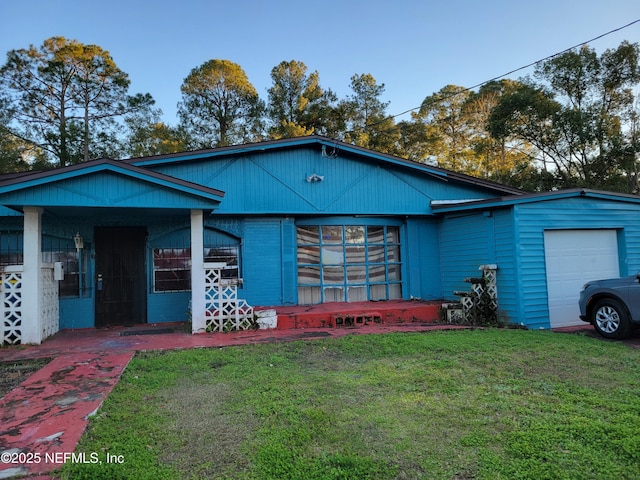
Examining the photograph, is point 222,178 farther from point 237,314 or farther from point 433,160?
point 433,160

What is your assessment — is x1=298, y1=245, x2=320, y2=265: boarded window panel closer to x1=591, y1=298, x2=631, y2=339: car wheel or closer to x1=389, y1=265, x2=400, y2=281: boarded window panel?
x1=389, y1=265, x2=400, y2=281: boarded window panel

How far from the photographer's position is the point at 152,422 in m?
3.76

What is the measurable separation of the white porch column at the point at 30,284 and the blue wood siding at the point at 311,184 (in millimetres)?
2905

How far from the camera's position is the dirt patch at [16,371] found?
5141 millimetres

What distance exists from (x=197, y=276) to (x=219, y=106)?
20.4 meters

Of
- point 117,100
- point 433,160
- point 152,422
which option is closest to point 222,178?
point 152,422

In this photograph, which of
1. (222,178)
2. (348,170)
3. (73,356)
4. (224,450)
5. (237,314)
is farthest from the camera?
(348,170)

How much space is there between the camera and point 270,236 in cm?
1040

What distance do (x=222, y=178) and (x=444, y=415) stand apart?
25.0 ft

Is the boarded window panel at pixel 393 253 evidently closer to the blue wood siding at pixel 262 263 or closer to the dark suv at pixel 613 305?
the blue wood siding at pixel 262 263

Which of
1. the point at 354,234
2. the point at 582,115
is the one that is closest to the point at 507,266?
the point at 354,234

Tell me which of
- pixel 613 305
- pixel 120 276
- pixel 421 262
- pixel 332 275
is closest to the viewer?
pixel 613 305

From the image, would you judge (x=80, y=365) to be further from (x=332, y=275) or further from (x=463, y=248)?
(x=463, y=248)

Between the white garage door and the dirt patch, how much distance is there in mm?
9735
